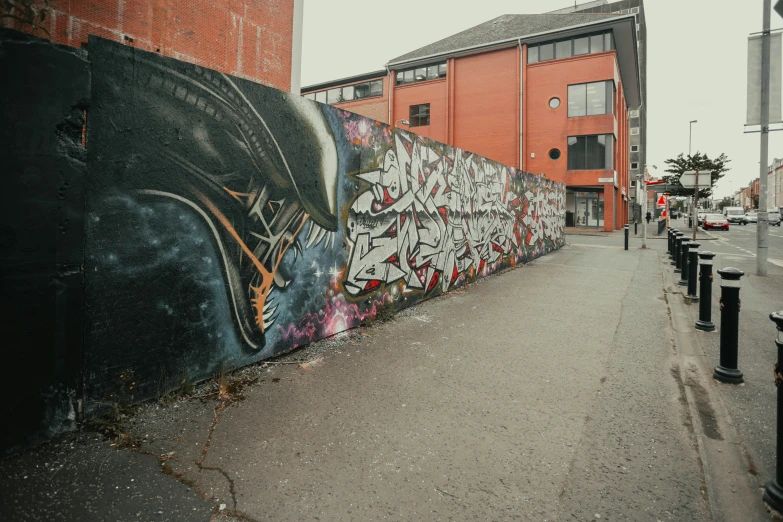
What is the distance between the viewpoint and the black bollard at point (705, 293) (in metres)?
5.54

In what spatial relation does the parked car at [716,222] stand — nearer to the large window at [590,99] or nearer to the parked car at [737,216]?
the large window at [590,99]

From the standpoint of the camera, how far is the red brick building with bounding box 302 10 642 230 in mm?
29406

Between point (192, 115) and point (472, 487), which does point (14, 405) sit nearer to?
point (192, 115)

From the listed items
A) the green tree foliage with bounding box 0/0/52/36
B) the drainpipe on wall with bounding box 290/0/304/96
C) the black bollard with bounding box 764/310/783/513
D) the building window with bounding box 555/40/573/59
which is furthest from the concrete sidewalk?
the building window with bounding box 555/40/573/59

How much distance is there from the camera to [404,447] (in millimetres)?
2717

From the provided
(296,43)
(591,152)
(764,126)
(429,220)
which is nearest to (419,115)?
(591,152)

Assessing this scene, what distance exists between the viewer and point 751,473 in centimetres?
252

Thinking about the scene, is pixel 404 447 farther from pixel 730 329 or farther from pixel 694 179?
pixel 694 179

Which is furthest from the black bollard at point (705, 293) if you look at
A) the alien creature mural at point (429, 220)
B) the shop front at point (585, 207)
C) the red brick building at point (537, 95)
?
A: the shop front at point (585, 207)

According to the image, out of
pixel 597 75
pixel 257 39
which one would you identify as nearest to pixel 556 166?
pixel 597 75

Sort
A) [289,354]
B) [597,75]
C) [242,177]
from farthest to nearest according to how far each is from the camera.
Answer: [597,75]
[289,354]
[242,177]

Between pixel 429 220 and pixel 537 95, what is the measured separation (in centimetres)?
2885

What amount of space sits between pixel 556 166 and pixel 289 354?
30660 mm

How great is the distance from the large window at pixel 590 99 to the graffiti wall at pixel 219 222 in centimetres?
2858
